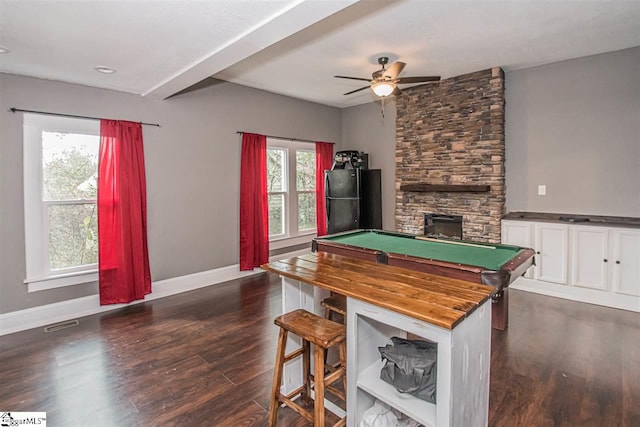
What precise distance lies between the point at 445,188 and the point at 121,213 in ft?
14.0

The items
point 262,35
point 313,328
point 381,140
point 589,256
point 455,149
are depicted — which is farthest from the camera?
point 381,140

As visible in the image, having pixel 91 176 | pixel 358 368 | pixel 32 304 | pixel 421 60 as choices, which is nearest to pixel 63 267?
pixel 32 304

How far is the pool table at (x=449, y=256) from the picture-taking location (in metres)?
2.27

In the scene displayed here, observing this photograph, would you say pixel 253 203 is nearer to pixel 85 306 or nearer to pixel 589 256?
pixel 85 306

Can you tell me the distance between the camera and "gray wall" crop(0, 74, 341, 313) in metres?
3.23

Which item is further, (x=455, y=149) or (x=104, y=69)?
(x=455, y=149)

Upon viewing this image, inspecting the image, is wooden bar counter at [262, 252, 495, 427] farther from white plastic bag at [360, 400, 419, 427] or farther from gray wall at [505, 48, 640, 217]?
gray wall at [505, 48, 640, 217]

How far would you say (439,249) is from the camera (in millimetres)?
2967

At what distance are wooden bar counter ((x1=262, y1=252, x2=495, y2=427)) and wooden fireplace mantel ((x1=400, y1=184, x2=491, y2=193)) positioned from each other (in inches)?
123

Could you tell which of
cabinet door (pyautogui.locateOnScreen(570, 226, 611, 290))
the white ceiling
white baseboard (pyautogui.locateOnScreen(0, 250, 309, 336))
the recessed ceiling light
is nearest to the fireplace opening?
cabinet door (pyautogui.locateOnScreen(570, 226, 611, 290))

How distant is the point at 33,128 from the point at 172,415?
10.4ft

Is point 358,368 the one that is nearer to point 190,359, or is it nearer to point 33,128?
point 190,359

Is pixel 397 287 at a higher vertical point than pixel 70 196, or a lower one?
lower

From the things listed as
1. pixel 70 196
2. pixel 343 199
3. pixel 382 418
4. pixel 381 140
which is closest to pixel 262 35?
pixel 382 418
